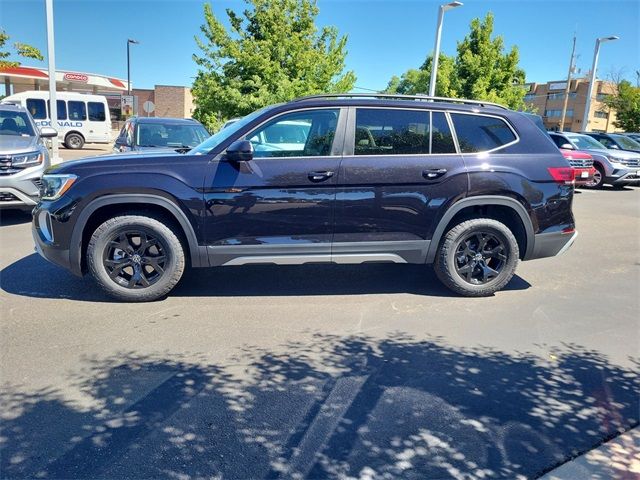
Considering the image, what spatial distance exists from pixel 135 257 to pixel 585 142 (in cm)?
1566

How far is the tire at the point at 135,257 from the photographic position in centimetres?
443

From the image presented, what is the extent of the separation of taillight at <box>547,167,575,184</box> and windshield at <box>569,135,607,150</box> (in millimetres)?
12071

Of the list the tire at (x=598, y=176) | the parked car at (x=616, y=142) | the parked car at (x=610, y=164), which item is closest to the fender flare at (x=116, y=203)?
the parked car at (x=610, y=164)

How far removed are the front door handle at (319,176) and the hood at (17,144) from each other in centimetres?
548

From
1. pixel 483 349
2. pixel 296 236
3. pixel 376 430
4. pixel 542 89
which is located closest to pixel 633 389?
pixel 483 349

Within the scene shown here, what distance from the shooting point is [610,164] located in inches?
591

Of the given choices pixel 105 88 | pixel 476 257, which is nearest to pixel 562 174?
pixel 476 257

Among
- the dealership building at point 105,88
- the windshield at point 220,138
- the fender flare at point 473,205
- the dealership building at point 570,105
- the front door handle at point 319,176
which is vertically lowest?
the fender flare at point 473,205

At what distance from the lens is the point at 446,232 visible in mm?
4875

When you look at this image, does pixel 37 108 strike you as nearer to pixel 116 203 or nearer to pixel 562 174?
pixel 116 203

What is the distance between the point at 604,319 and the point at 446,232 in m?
1.58

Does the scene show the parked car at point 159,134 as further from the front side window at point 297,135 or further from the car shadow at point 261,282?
the front side window at point 297,135

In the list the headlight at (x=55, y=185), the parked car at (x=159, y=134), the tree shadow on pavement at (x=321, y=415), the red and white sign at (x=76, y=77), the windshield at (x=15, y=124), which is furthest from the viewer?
the red and white sign at (x=76, y=77)

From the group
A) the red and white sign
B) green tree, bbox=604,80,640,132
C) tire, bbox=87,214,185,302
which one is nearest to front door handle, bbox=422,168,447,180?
tire, bbox=87,214,185,302
